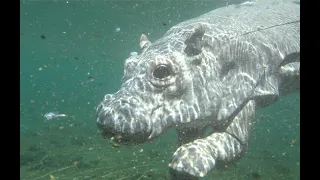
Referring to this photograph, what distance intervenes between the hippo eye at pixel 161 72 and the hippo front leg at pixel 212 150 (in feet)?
4.36

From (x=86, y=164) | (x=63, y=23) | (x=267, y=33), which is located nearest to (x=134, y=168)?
(x=86, y=164)

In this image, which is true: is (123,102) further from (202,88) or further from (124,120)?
(202,88)

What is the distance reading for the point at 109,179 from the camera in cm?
742

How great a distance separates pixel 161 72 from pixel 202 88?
36.4 inches

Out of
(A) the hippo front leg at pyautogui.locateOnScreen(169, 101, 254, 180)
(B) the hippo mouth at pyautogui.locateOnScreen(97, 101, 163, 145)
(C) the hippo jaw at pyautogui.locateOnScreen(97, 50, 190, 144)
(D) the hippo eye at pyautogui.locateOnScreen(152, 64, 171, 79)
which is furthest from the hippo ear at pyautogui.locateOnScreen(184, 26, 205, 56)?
(B) the hippo mouth at pyautogui.locateOnScreen(97, 101, 163, 145)

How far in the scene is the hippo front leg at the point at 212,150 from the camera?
14.0 feet

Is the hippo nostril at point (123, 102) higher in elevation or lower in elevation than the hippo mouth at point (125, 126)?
higher

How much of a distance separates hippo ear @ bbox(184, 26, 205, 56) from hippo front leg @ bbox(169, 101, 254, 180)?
5.39 feet

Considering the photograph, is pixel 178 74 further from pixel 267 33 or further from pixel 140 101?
pixel 267 33

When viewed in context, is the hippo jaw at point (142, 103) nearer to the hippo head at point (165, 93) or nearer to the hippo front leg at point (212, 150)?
the hippo head at point (165, 93)

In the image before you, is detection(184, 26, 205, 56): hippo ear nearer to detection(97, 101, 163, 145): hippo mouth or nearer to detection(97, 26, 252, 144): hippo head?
detection(97, 26, 252, 144): hippo head

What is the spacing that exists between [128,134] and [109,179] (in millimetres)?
4069

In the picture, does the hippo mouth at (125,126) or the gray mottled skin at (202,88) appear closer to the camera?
the hippo mouth at (125,126)

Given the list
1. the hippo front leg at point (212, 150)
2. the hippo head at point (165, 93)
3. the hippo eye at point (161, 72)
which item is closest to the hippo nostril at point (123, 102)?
the hippo head at point (165, 93)
